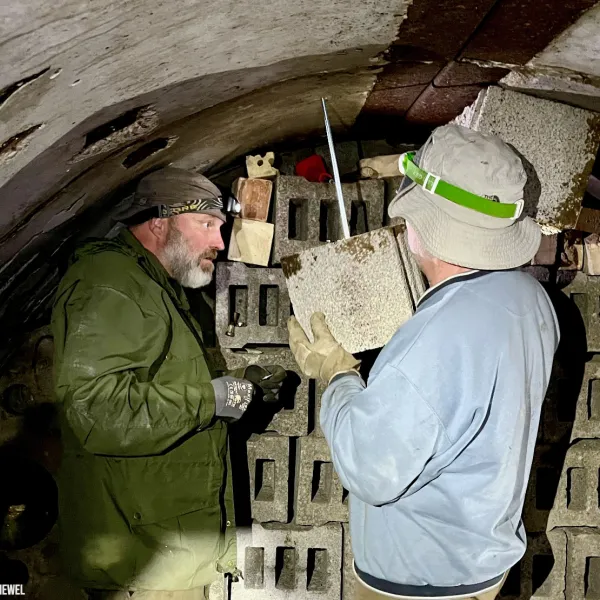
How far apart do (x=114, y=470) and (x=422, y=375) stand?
1.36 metres

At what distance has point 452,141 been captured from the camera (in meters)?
1.85

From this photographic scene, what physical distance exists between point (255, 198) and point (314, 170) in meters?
0.31

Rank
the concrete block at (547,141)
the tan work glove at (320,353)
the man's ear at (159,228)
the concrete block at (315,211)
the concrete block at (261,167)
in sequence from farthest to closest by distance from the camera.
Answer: the concrete block at (261,167) → the concrete block at (315,211) → the man's ear at (159,228) → the concrete block at (547,141) → the tan work glove at (320,353)

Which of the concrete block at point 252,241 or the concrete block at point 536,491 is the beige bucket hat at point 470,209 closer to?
the concrete block at point 252,241

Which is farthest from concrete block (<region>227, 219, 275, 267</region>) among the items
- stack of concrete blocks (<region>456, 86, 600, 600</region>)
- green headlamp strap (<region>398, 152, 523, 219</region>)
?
green headlamp strap (<region>398, 152, 523, 219</region>)

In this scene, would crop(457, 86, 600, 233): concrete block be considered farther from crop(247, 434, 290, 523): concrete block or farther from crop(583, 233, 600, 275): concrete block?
crop(247, 434, 290, 523): concrete block

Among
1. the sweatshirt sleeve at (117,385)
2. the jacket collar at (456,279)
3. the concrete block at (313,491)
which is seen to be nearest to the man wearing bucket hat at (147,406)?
the sweatshirt sleeve at (117,385)

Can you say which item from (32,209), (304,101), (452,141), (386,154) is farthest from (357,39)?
(386,154)

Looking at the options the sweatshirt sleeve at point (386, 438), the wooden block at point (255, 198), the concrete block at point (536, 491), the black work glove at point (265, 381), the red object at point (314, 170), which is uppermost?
the red object at point (314, 170)

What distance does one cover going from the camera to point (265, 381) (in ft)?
9.44

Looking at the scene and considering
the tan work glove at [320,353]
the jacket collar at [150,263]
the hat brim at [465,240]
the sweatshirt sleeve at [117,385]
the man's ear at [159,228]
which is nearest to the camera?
the hat brim at [465,240]

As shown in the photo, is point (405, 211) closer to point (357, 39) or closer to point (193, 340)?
point (357, 39)

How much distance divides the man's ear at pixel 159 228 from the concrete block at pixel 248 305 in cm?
32

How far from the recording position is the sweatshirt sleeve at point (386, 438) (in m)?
1.74
